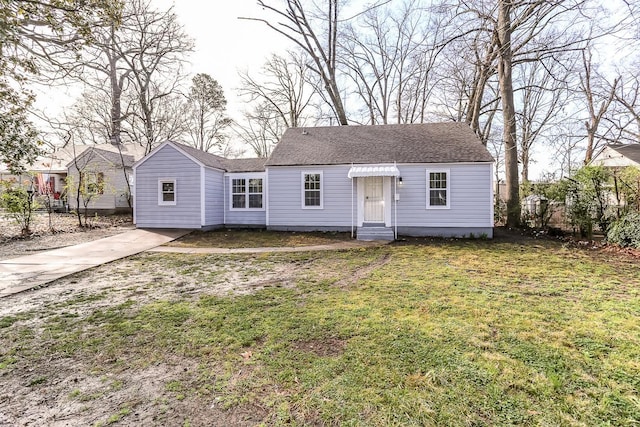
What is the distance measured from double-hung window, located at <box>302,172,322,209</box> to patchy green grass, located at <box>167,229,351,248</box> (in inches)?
50.3

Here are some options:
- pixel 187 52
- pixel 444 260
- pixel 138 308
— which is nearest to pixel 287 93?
pixel 187 52

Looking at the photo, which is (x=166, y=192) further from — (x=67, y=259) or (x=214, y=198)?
(x=67, y=259)

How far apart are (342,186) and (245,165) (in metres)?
5.06

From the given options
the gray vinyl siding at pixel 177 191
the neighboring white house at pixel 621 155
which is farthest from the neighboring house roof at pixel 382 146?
the neighboring white house at pixel 621 155

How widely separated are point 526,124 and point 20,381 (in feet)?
87.9

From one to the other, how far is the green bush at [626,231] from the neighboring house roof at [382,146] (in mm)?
4114

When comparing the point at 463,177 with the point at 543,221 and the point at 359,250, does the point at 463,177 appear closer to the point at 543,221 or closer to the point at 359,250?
the point at 543,221

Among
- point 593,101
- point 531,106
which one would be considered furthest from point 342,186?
point 531,106

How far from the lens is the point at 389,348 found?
10.7ft

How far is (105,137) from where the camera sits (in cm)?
2541

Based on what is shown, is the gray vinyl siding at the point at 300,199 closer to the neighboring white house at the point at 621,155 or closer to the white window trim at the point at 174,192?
the white window trim at the point at 174,192

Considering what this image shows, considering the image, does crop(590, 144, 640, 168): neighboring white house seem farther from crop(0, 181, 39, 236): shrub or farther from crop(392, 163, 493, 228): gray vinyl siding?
crop(0, 181, 39, 236): shrub

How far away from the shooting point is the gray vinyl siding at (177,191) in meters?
12.8

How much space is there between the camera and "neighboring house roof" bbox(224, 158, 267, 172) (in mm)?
13906
